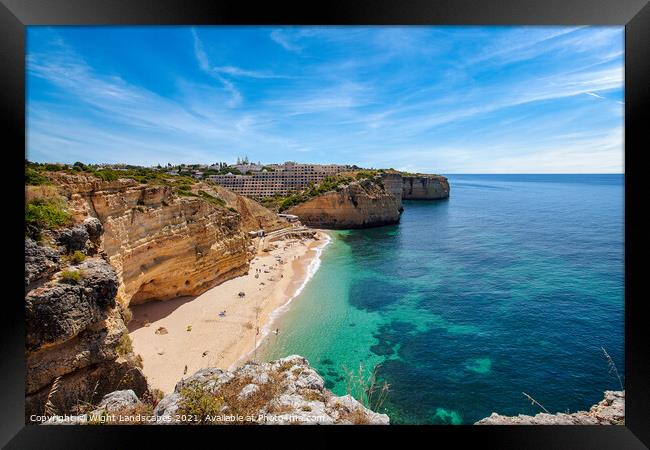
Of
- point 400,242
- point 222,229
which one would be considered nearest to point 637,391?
point 222,229

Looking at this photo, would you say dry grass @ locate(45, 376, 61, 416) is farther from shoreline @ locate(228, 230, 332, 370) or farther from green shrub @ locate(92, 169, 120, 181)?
green shrub @ locate(92, 169, 120, 181)

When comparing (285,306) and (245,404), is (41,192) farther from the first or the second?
(285,306)

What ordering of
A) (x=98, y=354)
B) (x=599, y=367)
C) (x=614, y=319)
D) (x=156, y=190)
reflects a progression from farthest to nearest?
(x=614, y=319) → (x=156, y=190) → (x=599, y=367) → (x=98, y=354)

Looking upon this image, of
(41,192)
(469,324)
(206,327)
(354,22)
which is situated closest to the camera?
(354,22)

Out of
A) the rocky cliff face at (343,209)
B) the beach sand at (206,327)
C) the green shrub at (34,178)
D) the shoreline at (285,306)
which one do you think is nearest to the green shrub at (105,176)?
the green shrub at (34,178)

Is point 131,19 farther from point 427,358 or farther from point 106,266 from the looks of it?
point 427,358

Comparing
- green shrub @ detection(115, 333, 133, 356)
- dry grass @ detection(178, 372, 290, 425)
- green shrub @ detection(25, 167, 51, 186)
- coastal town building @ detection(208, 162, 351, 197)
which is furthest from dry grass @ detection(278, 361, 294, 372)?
coastal town building @ detection(208, 162, 351, 197)

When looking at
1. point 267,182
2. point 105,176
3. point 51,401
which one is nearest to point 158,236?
point 105,176
